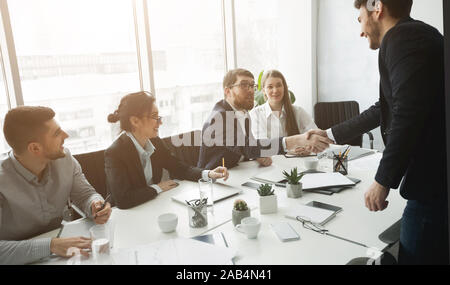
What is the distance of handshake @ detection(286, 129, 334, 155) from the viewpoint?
2.43 metres

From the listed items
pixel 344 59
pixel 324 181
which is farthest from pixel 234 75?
pixel 344 59

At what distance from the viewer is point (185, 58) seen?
3969 millimetres

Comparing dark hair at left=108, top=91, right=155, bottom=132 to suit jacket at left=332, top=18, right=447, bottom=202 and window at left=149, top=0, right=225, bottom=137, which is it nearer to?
suit jacket at left=332, top=18, right=447, bottom=202

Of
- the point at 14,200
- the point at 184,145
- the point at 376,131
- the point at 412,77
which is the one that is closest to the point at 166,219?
the point at 14,200

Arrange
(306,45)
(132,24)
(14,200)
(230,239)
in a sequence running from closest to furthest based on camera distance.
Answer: (230,239) → (14,200) → (132,24) → (306,45)

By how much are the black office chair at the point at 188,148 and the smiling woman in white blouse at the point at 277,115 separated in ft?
2.16

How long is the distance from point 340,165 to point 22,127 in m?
1.73

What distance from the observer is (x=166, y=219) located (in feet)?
4.82

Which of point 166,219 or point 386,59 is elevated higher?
point 386,59

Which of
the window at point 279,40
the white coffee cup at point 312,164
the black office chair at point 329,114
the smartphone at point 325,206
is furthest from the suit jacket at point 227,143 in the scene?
the window at point 279,40

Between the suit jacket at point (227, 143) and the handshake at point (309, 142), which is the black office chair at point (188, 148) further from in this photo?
the handshake at point (309, 142)
